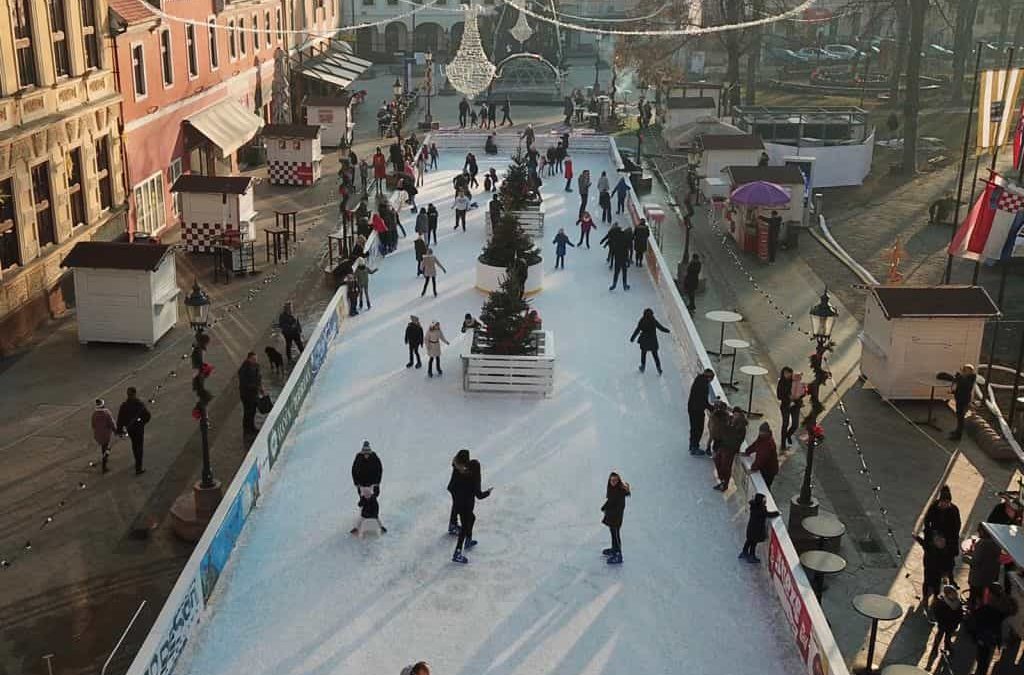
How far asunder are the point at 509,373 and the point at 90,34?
13.7m

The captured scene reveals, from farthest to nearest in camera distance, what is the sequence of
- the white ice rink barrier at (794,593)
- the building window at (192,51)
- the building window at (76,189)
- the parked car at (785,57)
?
the parked car at (785,57) < the building window at (192,51) < the building window at (76,189) < the white ice rink barrier at (794,593)

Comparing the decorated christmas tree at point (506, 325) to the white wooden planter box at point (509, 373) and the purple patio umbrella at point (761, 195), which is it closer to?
the white wooden planter box at point (509, 373)

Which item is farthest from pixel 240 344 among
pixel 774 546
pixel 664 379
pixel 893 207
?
pixel 893 207

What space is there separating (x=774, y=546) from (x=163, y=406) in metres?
10.6

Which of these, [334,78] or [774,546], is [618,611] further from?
[334,78]

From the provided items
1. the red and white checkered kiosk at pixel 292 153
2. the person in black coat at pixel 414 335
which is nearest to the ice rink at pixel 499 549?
the person in black coat at pixel 414 335

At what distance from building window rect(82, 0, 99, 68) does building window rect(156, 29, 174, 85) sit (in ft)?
16.3

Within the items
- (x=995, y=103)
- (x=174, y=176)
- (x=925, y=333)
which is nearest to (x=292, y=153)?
(x=174, y=176)

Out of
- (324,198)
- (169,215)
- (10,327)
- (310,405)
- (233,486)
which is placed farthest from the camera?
(324,198)

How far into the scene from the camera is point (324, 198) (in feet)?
117

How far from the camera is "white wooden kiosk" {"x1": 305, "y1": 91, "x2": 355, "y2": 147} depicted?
4441 cm

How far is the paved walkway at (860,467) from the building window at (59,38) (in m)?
14.4

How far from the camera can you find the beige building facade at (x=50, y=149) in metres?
21.1

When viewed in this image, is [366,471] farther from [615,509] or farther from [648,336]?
[648,336]
